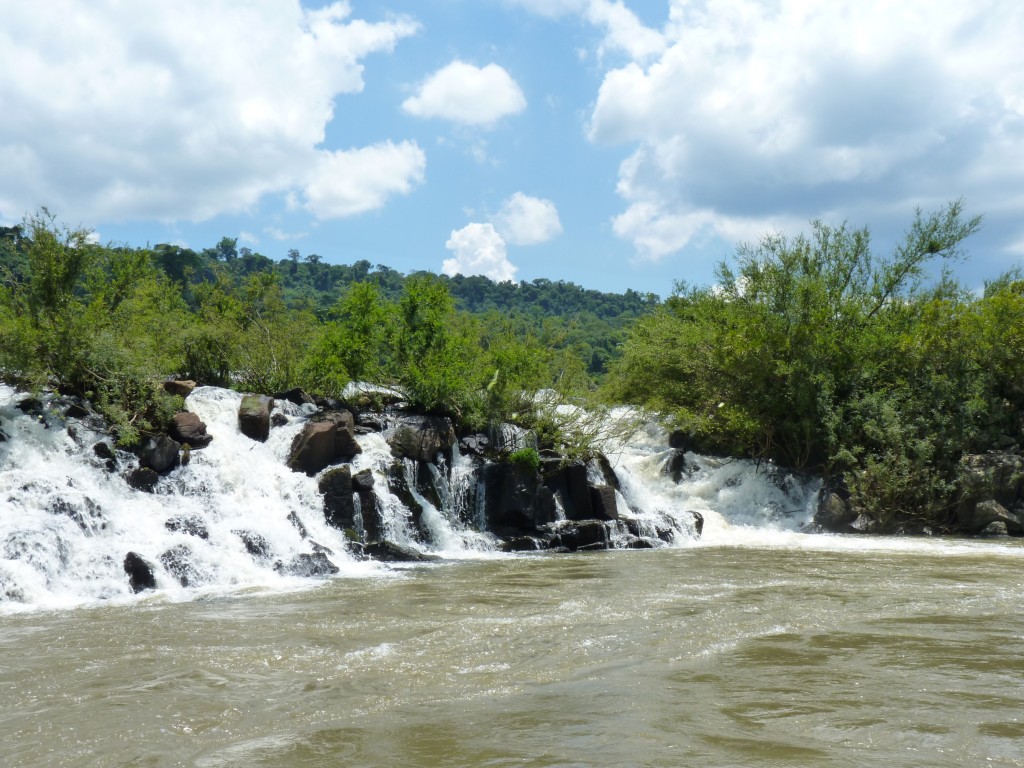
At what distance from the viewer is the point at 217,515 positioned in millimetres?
15977

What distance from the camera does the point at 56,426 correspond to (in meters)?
17.0

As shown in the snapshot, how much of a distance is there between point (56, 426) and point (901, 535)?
814 inches

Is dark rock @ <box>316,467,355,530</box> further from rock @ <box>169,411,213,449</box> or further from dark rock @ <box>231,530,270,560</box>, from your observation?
rock @ <box>169,411,213,449</box>

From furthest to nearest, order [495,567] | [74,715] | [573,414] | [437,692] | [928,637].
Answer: [573,414]
[495,567]
[928,637]
[437,692]
[74,715]

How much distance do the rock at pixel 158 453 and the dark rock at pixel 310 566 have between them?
3641mm

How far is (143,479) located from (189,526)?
179 cm

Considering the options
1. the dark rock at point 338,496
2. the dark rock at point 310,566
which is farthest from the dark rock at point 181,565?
the dark rock at point 338,496

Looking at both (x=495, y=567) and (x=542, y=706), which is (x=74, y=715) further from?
(x=495, y=567)

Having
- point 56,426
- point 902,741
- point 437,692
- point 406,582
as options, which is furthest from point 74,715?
point 56,426

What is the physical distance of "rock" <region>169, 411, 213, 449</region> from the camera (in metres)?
17.5

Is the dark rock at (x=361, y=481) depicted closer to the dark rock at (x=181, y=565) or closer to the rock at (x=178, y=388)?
the dark rock at (x=181, y=565)

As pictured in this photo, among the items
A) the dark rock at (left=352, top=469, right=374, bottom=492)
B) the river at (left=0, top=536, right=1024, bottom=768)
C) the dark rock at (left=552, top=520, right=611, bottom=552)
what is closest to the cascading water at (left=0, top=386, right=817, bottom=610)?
the dark rock at (left=352, top=469, right=374, bottom=492)

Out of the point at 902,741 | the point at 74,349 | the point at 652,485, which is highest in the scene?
the point at 74,349

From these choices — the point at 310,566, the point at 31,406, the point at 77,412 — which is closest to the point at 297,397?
the point at 77,412
